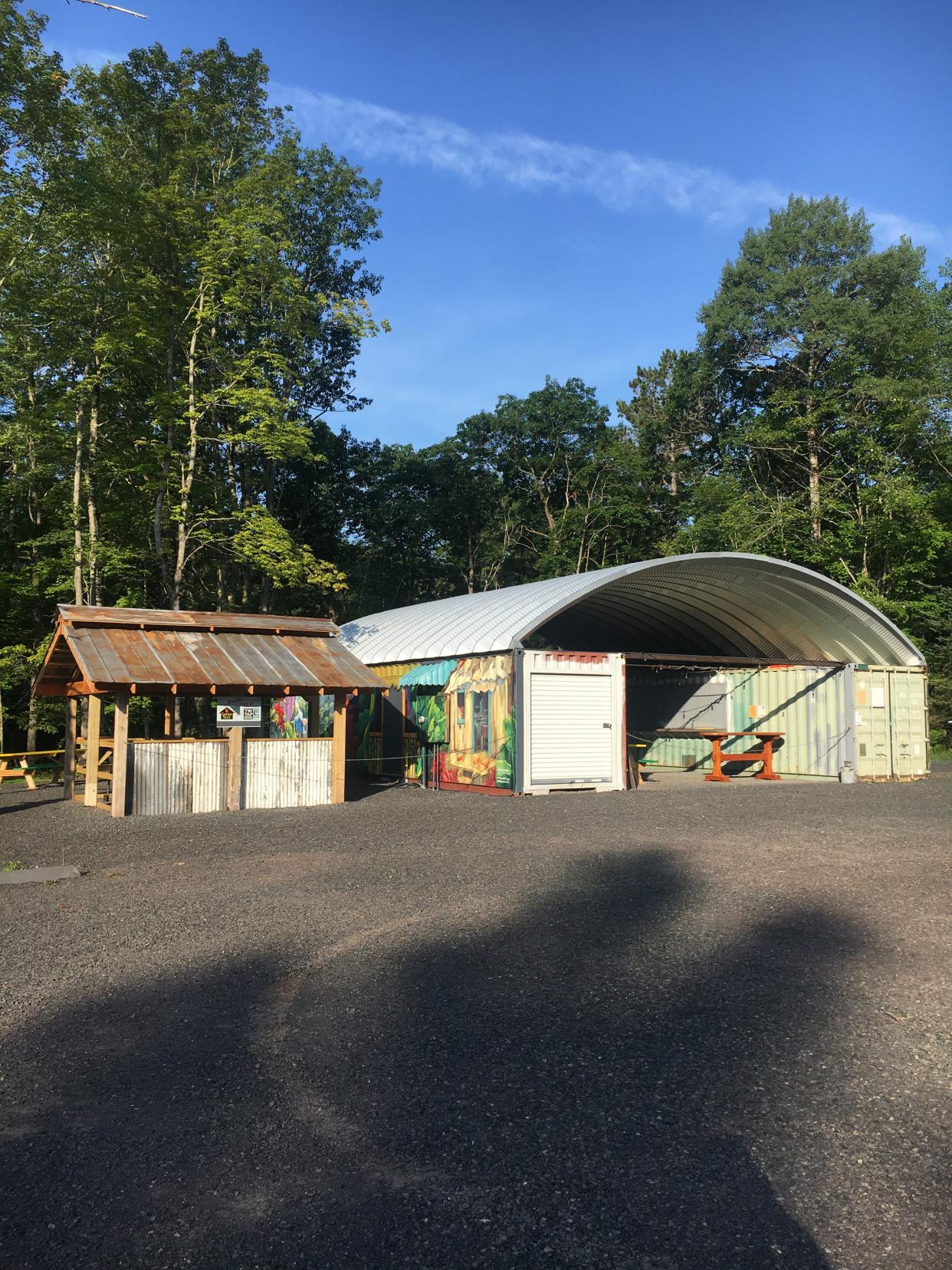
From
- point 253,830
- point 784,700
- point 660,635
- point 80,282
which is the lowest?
point 253,830

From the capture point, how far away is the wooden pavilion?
14.1 m

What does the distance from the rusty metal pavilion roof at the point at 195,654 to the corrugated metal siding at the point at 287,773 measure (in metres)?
0.97

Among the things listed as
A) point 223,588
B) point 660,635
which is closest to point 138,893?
point 660,635

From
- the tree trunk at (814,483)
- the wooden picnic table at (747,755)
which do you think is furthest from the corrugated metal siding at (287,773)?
the tree trunk at (814,483)

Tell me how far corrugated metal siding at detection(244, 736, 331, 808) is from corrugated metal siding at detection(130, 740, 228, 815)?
457 millimetres

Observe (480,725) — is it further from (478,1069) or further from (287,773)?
(478,1069)

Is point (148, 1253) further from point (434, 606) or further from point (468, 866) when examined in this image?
point (434, 606)

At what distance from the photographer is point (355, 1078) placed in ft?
13.6

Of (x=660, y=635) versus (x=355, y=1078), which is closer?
(x=355, y=1078)

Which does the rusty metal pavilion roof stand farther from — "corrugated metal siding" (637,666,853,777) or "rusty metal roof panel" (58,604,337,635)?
"corrugated metal siding" (637,666,853,777)

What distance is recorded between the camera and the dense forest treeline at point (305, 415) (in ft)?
70.5

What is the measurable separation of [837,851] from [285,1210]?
8.76m

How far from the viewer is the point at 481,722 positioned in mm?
18188

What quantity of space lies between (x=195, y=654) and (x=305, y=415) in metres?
23.7
